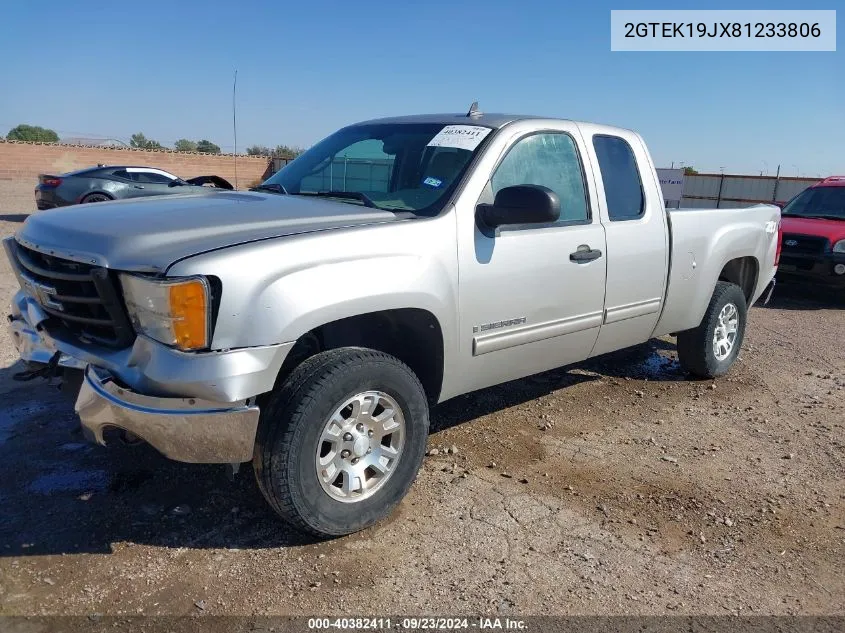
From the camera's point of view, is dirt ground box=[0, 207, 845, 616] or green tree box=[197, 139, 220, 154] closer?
dirt ground box=[0, 207, 845, 616]

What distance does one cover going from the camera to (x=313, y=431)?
291 centimetres

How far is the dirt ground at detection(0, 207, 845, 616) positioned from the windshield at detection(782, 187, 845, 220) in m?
6.37

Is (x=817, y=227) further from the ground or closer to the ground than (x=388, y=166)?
closer to the ground

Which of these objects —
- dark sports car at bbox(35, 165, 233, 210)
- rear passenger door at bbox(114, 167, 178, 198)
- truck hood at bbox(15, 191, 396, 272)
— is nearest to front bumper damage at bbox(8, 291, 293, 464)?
truck hood at bbox(15, 191, 396, 272)

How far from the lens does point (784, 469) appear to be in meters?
4.16

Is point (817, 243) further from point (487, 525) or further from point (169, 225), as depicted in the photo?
point (169, 225)

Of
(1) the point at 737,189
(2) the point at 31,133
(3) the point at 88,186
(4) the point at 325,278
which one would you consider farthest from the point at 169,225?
(2) the point at 31,133

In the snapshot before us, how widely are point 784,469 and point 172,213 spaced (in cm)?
366

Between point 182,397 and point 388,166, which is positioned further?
point 388,166

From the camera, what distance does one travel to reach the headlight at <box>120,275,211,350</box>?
102 inches

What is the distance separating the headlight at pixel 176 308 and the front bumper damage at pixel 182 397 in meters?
0.06

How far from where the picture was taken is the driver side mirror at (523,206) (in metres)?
3.42

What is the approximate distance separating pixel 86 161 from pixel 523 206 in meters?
34.2

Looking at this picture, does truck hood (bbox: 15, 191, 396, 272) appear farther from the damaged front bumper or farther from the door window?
the door window
